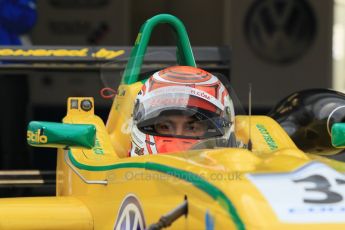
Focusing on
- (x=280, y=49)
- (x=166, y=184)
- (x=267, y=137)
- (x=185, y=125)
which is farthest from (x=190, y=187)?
(x=280, y=49)

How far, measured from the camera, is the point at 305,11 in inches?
534

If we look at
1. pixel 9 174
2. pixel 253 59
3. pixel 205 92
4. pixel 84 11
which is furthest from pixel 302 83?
pixel 205 92

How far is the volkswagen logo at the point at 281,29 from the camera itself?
13.5 metres

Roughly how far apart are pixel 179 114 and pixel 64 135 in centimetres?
63

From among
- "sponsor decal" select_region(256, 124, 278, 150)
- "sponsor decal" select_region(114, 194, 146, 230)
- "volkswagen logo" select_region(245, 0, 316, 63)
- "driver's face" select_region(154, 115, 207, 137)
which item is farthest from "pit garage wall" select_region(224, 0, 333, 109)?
"sponsor decal" select_region(114, 194, 146, 230)

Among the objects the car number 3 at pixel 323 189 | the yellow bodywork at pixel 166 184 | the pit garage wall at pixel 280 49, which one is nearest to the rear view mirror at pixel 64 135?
the yellow bodywork at pixel 166 184

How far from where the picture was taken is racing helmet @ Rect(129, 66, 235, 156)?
4004 mm

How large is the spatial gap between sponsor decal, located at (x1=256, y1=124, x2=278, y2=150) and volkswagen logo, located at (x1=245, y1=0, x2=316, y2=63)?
8756 millimetres

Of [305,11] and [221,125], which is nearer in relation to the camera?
[221,125]

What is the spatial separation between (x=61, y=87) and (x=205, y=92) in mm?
8288

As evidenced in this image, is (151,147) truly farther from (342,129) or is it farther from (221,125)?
(342,129)

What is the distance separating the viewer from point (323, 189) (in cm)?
296

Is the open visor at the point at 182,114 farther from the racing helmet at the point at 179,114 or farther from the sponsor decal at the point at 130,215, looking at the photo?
the sponsor decal at the point at 130,215

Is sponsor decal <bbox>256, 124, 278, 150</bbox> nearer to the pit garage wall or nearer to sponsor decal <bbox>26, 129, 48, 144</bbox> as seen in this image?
sponsor decal <bbox>26, 129, 48, 144</bbox>
